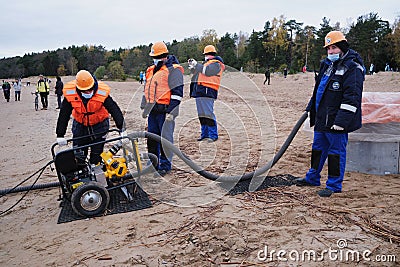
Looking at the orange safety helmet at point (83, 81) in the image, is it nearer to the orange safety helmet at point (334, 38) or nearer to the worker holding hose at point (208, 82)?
the worker holding hose at point (208, 82)

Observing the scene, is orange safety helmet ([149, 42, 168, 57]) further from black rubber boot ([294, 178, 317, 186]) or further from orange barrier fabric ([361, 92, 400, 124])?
orange barrier fabric ([361, 92, 400, 124])

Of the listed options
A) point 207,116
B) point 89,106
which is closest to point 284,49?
point 207,116

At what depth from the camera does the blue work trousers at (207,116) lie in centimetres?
713

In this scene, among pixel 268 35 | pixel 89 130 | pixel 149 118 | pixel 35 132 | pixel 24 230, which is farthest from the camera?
pixel 268 35

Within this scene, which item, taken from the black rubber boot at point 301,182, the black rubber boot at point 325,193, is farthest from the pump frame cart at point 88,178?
the black rubber boot at point 325,193

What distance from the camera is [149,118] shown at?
5.22 metres

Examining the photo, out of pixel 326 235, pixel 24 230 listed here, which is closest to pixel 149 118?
pixel 24 230

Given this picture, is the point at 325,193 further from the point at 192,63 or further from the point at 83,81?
the point at 192,63

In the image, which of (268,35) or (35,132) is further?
(268,35)

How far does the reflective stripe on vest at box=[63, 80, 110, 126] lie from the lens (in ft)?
14.0

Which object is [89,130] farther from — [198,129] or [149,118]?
[198,129]

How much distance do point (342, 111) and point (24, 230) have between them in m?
3.70

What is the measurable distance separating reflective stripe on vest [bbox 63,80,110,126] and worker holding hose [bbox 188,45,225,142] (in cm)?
257

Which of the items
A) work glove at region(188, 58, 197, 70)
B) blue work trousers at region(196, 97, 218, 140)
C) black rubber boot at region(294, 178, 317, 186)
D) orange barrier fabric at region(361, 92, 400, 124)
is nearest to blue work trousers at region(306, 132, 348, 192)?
black rubber boot at region(294, 178, 317, 186)
